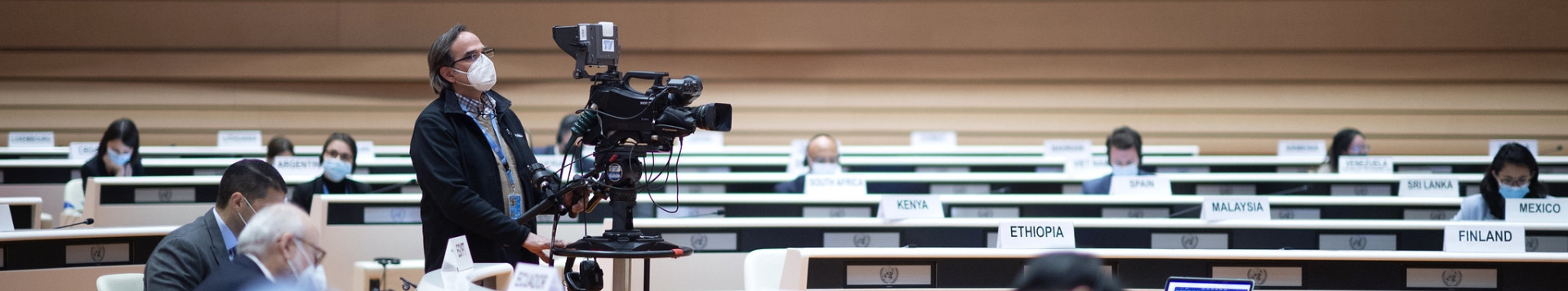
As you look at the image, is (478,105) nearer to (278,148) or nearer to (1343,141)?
(278,148)

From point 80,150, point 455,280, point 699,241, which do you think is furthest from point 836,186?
point 80,150

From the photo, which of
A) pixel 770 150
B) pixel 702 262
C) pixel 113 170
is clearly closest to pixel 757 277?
pixel 702 262

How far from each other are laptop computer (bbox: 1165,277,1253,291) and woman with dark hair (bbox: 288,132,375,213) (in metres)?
3.65

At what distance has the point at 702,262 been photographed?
3.26 metres

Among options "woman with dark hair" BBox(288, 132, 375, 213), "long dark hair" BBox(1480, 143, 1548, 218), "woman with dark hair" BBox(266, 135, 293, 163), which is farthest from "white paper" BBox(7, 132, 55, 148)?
"long dark hair" BBox(1480, 143, 1548, 218)

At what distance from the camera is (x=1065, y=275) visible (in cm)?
129

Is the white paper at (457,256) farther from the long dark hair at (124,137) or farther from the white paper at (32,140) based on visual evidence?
the white paper at (32,140)

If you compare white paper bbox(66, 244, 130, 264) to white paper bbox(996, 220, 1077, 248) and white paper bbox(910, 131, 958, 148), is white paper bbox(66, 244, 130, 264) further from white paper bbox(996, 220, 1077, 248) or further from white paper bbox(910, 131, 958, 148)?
white paper bbox(910, 131, 958, 148)

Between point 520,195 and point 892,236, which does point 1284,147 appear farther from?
point 520,195

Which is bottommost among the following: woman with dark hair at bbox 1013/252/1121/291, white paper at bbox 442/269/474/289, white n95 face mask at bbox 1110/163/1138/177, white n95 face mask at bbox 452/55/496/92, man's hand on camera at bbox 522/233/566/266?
white paper at bbox 442/269/474/289

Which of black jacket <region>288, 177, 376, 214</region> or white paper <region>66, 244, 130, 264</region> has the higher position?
black jacket <region>288, 177, 376, 214</region>

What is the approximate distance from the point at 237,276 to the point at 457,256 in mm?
394

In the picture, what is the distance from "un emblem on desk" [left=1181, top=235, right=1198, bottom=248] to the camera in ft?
11.0

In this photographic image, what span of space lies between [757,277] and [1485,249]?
1662mm
